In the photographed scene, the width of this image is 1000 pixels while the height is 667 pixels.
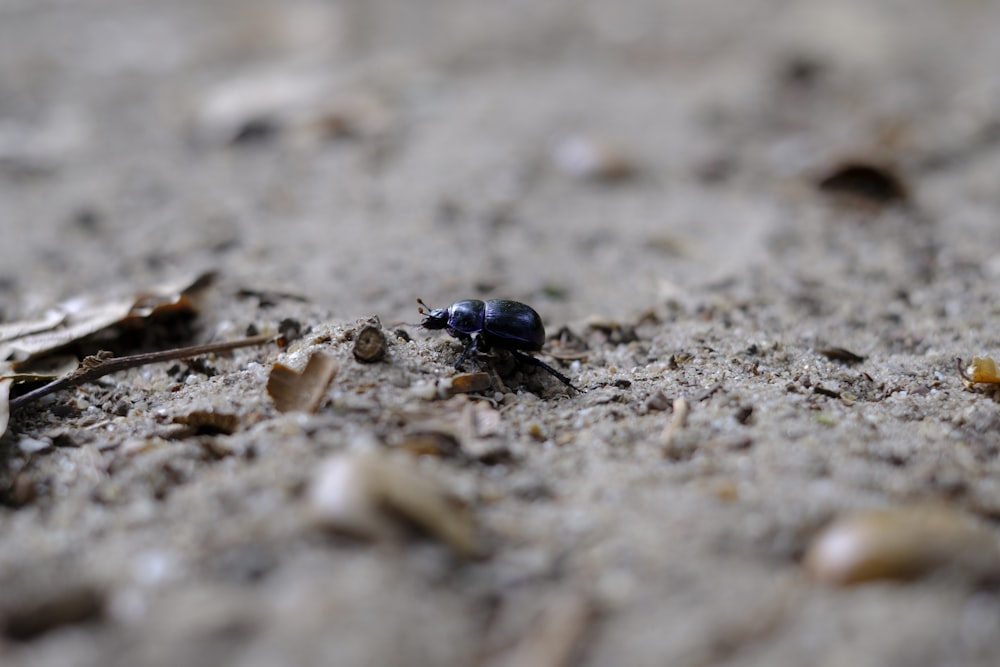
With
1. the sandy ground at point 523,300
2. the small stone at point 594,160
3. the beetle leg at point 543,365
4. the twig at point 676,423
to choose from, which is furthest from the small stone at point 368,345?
the small stone at point 594,160

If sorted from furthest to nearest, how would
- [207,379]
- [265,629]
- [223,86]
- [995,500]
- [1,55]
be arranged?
[1,55] < [223,86] < [207,379] < [995,500] < [265,629]

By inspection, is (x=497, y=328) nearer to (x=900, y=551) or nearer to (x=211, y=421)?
(x=211, y=421)

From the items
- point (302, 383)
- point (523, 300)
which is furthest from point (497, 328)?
point (523, 300)

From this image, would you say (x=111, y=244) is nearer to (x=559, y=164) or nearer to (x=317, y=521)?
(x=559, y=164)

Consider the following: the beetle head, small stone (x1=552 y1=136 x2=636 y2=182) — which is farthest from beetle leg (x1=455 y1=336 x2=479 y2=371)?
small stone (x1=552 y1=136 x2=636 y2=182)

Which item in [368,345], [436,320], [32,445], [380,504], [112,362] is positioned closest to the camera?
[380,504]

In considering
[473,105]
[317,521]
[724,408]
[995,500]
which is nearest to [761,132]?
[473,105]

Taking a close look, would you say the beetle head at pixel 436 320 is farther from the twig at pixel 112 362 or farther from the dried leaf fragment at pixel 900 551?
the dried leaf fragment at pixel 900 551
